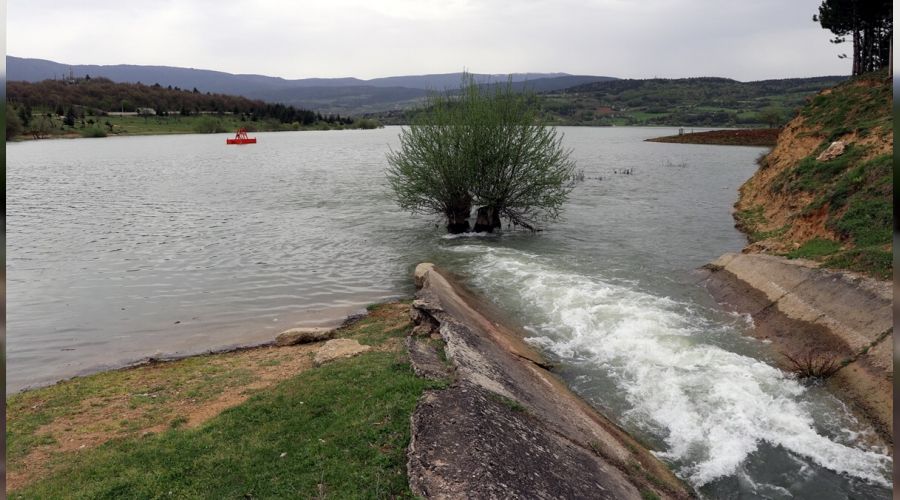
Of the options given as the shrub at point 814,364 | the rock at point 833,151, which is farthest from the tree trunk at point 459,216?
the shrub at point 814,364

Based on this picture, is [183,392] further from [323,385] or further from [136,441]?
[323,385]

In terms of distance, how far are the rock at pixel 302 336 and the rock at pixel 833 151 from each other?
95.5 ft

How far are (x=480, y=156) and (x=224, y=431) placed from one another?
23.4 meters

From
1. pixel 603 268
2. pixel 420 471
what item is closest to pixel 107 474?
pixel 420 471

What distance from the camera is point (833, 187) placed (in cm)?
2547

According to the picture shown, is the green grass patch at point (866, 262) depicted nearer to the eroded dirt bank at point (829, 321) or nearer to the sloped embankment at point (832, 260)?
the sloped embankment at point (832, 260)

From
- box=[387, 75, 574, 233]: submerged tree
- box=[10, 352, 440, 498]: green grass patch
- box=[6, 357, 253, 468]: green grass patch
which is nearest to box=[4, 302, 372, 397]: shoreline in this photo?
box=[6, 357, 253, 468]: green grass patch

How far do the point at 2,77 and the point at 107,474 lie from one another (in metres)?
8.90

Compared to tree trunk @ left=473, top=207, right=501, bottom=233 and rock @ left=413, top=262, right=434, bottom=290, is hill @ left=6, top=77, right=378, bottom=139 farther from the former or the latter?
rock @ left=413, top=262, right=434, bottom=290

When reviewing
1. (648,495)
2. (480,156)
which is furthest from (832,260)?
(480,156)

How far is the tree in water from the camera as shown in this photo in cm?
4762

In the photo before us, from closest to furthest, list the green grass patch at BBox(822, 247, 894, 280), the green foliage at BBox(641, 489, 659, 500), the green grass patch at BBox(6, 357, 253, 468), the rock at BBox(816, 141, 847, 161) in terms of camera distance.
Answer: the green foliage at BBox(641, 489, 659, 500) < the green grass patch at BBox(6, 357, 253, 468) < the green grass patch at BBox(822, 247, 894, 280) < the rock at BBox(816, 141, 847, 161)

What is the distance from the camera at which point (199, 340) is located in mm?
18219

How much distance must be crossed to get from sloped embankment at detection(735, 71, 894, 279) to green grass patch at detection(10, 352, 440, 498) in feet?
46.1
